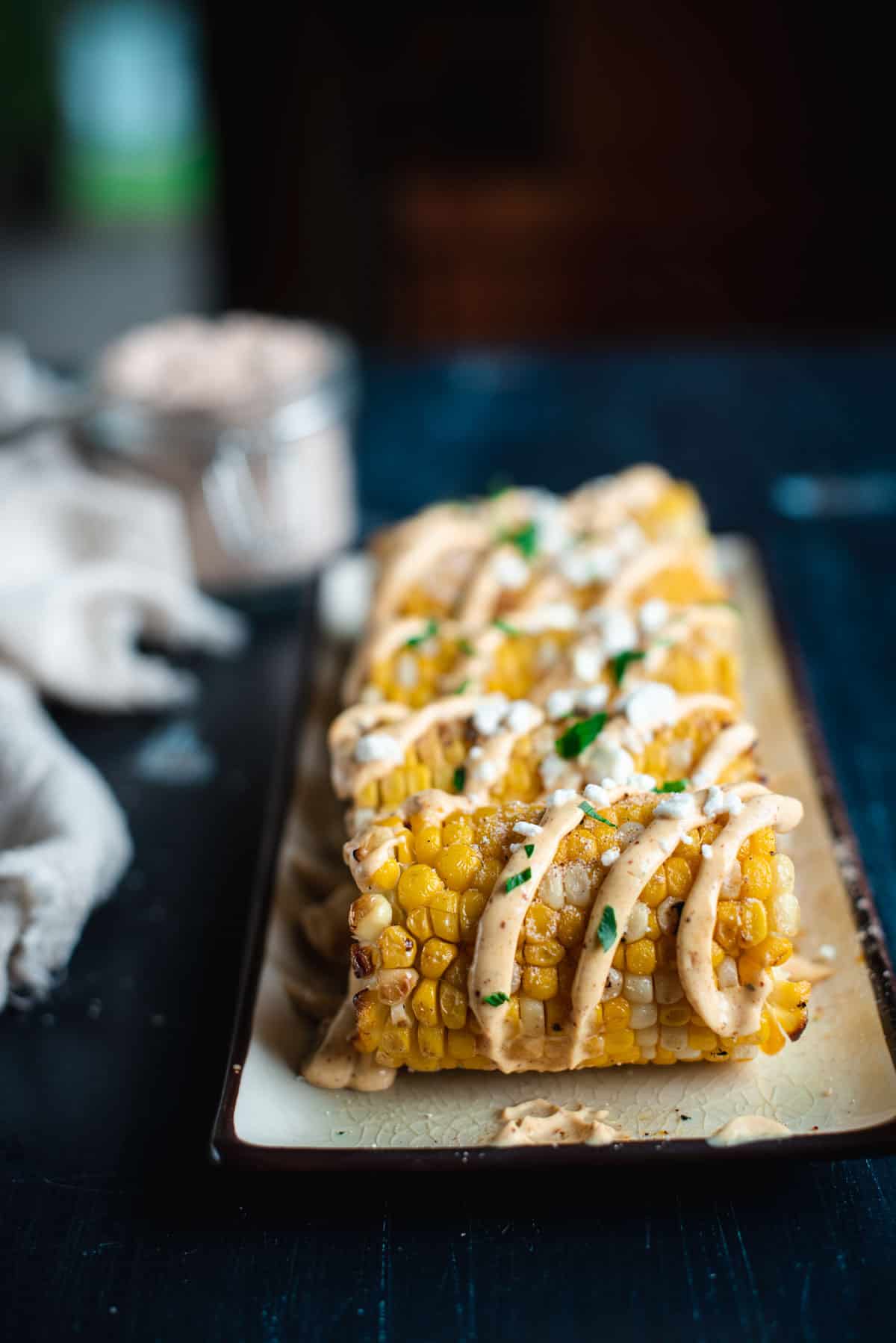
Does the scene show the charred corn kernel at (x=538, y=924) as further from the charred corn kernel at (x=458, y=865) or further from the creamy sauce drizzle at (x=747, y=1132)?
the creamy sauce drizzle at (x=747, y=1132)

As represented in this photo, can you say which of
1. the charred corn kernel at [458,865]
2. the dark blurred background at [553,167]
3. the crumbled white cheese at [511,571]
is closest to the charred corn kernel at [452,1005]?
the charred corn kernel at [458,865]

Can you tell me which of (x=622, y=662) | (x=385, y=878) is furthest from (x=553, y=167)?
(x=385, y=878)

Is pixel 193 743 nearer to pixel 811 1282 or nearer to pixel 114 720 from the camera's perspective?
A: pixel 114 720

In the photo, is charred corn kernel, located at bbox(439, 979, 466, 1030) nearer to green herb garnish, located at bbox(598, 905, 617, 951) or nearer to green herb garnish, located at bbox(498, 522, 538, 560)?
green herb garnish, located at bbox(598, 905, 617, 951)

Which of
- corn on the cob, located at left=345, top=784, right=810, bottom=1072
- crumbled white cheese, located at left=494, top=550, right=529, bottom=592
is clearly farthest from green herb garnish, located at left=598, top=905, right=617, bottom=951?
crumbled white cheese, located at left=494, top=550, right=529, bottom=592

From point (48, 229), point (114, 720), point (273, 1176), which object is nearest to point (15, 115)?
point (48, 229)

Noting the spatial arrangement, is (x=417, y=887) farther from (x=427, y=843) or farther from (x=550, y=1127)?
(x=550, y=1127)

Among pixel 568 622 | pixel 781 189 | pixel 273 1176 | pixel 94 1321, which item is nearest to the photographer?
pixel 94 1321
